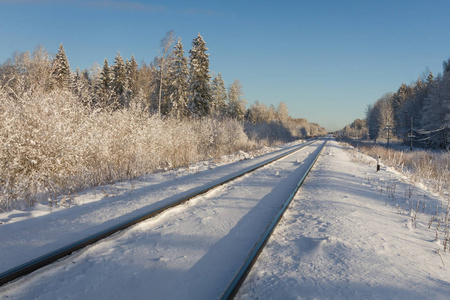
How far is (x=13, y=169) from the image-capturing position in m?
5.72

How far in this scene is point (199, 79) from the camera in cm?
3216

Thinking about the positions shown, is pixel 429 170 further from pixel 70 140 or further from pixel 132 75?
pixel 132 75

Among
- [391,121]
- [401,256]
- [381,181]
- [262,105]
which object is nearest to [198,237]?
[401,256]

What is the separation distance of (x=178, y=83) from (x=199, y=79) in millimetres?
3364

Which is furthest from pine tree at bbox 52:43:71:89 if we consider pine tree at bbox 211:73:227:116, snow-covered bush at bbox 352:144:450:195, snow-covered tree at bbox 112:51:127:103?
pine tree at bbox 211:73:227:116

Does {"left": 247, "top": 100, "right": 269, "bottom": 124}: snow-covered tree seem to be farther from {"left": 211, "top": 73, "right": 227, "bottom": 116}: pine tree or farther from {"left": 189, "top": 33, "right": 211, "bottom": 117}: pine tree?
{"left": 189, "top": 33, "right": 211, "bottom": 117}: pine tree

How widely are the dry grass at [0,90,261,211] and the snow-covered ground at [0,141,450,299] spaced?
1269 millimetres

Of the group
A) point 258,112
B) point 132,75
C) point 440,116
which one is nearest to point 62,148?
point 440,116

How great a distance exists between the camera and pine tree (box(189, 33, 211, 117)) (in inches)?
1250

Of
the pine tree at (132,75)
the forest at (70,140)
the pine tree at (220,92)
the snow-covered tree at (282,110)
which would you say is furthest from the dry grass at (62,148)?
the snow-covered tree at (282,110)

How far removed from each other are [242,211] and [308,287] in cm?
243

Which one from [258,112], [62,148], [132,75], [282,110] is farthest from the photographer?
[282,110]

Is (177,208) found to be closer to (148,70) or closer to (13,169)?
(13,169)

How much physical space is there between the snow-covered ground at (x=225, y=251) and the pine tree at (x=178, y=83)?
29.1 m
